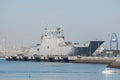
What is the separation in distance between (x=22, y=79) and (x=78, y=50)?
90909mm

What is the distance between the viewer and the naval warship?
159 metres

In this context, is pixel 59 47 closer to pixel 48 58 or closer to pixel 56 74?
pixel 48 58

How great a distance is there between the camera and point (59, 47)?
16612 cm

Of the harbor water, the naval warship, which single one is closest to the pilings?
the naval warship

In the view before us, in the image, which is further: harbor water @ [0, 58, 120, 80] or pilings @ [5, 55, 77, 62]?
pilings @ [5, 55, 77, 62]

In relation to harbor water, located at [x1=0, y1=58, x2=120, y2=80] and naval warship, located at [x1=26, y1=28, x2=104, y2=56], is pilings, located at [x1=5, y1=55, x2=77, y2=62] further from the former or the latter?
harbor water, located at [x1=0, y1=58, x2=120, y2=80]

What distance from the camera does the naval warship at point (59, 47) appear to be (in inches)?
6255

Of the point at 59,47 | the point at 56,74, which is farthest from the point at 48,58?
the point at 56,74

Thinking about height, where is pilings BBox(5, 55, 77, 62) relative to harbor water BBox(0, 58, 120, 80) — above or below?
above

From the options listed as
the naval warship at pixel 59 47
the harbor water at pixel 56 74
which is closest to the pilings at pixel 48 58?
the naval warship at pixel 59 47

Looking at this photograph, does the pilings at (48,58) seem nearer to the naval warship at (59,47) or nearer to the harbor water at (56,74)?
the naval warship at (59,47)

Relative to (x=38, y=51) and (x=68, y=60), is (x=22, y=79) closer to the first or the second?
(x=68, y=60)

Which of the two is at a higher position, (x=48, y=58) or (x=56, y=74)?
(x=48, y=58)

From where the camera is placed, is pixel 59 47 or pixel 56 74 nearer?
pixel 56 74
